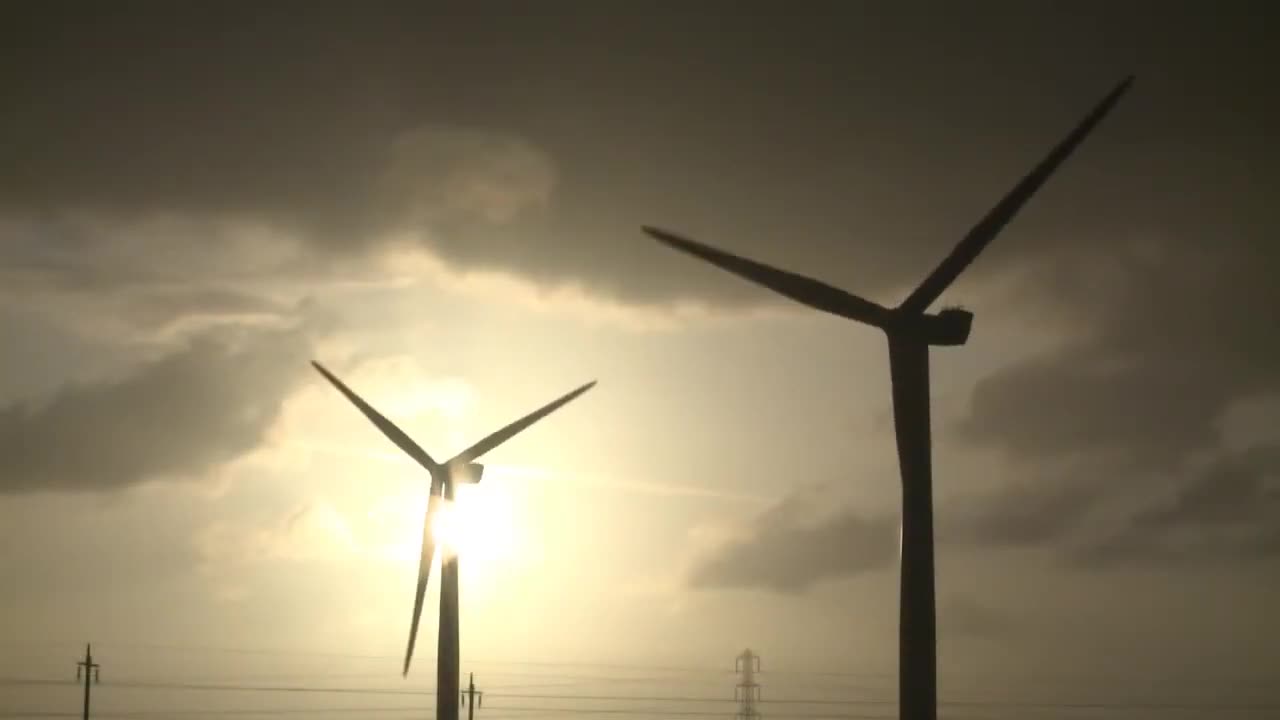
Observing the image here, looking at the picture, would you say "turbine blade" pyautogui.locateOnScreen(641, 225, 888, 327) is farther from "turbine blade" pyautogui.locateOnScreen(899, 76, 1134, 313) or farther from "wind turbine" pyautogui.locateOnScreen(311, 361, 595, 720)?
"wind turbine" pyautogui.locateOnScreen(311, 361, 595, 720)

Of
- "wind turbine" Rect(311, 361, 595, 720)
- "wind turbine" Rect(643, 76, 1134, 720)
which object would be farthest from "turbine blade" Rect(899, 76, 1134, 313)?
"wind turbine" Rect(311, 361, 595, 720)

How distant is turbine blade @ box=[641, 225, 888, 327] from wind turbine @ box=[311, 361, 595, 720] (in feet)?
126

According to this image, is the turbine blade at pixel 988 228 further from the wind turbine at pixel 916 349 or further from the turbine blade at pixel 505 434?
the turbine blade at pixel 505 434

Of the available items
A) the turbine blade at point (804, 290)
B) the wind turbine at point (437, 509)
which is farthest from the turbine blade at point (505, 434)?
the turbine blade at point (804, 290)

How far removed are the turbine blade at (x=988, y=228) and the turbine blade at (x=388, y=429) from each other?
47.2 metres

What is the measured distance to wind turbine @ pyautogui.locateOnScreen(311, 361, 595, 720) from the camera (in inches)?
3600

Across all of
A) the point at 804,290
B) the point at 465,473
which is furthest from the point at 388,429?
the point at 804,290

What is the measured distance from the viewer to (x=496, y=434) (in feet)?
335

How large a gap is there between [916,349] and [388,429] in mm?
49709

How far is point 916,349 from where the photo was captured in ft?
195

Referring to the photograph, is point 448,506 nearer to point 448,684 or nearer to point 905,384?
point 448,684

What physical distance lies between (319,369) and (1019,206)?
5659 cm

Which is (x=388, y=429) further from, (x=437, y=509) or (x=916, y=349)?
(x=916, y=349)

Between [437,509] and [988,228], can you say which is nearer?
[988,228]
